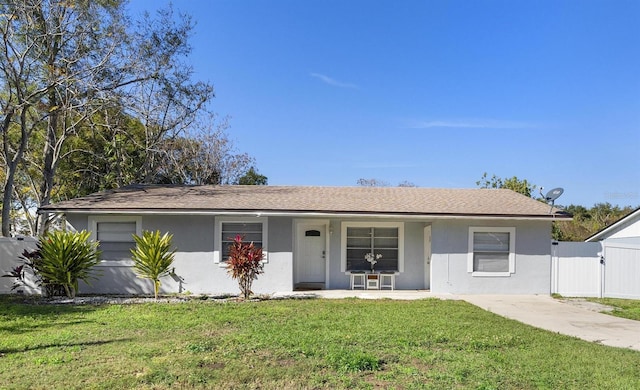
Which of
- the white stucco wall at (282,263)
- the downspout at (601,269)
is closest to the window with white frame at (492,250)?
the white stucco wall at (282,263)

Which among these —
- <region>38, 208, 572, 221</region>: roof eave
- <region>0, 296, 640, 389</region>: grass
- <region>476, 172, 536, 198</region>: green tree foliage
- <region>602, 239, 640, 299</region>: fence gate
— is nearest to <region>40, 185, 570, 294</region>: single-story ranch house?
<region>38, 208, 572, 221</region>: roof eave

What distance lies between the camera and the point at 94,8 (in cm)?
1752

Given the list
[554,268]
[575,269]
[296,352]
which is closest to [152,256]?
[296,352]

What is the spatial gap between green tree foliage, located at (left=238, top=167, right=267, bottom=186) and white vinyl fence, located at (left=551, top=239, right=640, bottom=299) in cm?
2466

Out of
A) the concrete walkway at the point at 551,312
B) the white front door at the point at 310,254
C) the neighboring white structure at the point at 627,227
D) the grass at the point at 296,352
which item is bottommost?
the concrete walkway at the point at 551,312

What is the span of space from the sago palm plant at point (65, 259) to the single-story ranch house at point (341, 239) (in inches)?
48.8

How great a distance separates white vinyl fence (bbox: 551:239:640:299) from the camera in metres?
14.2

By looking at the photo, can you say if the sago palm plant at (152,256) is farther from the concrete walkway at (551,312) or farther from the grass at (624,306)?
the grass at (624,306)

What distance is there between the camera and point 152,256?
12.5 m

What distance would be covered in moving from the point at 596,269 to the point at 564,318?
489 cm

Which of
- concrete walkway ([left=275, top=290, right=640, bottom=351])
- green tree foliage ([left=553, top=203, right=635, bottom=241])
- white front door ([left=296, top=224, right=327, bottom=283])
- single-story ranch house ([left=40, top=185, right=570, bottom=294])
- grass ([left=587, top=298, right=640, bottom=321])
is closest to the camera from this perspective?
concrete walkway ([left=275, top=290, right=640, bottom=351])

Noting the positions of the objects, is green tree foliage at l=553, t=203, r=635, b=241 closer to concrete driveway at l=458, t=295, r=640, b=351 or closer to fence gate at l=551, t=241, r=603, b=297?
fence gate at l=551, t=241, r=603, b=297

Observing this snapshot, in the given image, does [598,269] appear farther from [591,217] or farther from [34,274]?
[591,217]

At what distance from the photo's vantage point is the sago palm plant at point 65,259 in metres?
12.1
